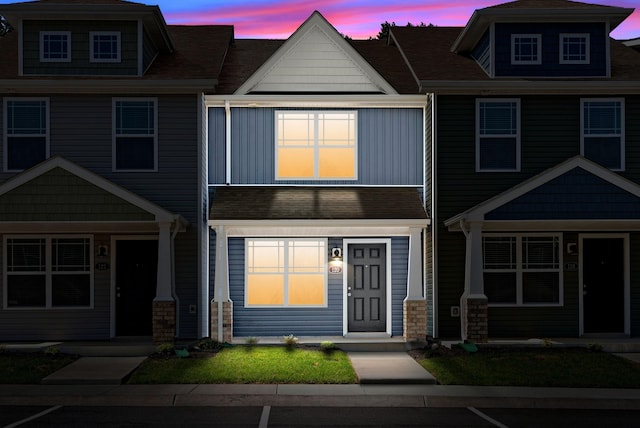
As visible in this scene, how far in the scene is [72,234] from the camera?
1666 cm

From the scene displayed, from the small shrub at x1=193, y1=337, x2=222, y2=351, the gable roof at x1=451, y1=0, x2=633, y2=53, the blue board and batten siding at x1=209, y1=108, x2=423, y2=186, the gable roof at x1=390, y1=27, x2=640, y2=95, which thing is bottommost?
the small shrub at x1=193, y1=337, x2=222, y2=351

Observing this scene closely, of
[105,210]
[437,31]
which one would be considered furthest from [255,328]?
[437,31]

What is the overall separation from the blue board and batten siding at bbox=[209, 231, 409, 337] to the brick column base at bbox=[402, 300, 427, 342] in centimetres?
130

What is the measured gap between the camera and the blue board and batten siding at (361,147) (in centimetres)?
1728

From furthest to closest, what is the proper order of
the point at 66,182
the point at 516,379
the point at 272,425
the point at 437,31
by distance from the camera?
the point at 437,31 < the point at 66,182 < the point at 516,379 < the point at 272,425

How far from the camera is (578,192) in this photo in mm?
15148

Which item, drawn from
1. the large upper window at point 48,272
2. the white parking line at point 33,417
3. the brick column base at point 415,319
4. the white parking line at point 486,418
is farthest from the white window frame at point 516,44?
the white parking line at point 33,417

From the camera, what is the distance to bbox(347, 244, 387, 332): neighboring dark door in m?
17.4

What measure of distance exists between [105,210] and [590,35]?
12.4 meters

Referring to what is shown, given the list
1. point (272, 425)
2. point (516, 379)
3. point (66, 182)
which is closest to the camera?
point (272, 425)

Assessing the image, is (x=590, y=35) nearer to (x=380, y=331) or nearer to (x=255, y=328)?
(x=380, y=331)

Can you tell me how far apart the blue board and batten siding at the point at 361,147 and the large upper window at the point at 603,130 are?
3954 millimetres

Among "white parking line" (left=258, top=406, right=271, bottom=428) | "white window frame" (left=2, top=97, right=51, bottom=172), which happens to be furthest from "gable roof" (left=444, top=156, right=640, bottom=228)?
"white window frame" (left=2, top=97, right=51, bottom=172)

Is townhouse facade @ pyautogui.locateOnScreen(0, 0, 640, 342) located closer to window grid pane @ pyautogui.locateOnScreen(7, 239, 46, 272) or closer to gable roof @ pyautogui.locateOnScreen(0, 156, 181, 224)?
window grid pane @ pyautogui.locateOnScreen(7, 239, 46, 272)
